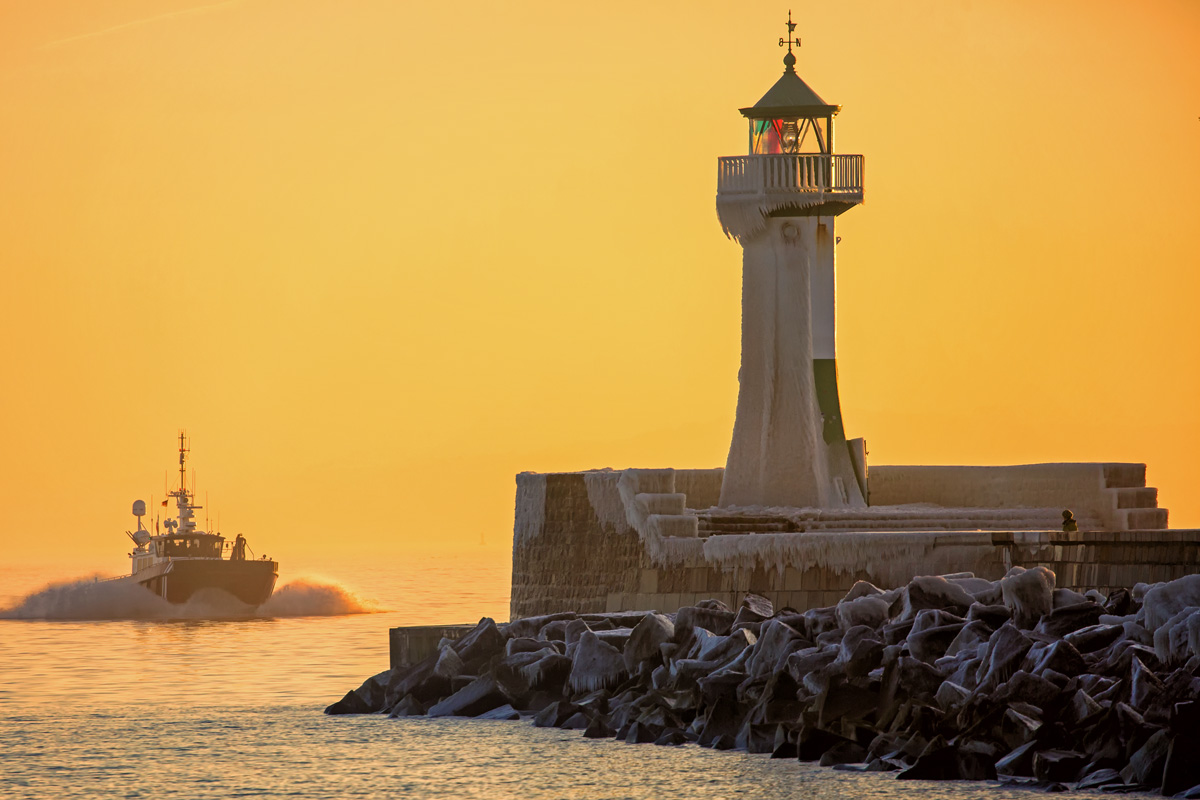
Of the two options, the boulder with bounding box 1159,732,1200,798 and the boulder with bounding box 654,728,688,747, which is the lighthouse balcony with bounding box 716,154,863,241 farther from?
the boulder with bounding box 1159,732,1200,798

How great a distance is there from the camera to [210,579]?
58281 mm

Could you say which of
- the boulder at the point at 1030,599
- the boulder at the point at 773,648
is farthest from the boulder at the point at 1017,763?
the boulder at the point at 773,648

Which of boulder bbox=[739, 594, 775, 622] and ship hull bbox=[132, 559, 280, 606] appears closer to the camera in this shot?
boulder bbox=[739, 594, 775, 622]

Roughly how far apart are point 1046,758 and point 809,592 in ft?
26.3

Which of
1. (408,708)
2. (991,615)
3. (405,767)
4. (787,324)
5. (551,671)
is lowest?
(405,767)

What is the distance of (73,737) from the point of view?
2241 cm

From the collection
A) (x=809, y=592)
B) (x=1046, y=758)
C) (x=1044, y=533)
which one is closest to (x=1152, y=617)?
(x=1046, y=758)

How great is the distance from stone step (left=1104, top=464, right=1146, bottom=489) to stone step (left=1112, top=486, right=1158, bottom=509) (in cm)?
18

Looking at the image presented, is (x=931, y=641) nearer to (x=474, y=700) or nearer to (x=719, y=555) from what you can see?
(x=474, y=700)

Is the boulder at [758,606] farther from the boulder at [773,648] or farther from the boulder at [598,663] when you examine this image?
the boulder at [773,648]

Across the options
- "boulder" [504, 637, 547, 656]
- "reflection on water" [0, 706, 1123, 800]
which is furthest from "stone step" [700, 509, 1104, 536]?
"reflection on water" [0, 706, 1123, 800]

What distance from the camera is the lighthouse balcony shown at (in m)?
29.2

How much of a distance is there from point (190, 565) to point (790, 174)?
32.7 metres

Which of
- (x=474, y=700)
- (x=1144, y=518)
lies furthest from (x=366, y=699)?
(x=1144, y=518)
